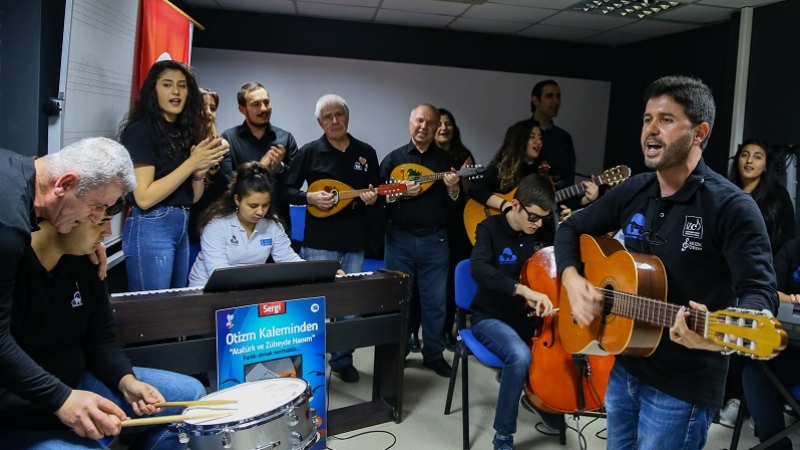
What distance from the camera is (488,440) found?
2920 mm

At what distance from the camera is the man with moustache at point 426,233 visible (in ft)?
12.0

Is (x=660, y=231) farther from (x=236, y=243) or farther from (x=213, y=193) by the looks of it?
(x=213, y=193)

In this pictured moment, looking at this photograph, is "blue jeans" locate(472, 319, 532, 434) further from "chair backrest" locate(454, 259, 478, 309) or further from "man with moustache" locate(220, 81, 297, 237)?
"man with moustache" locate(220, 81, 297, 237)

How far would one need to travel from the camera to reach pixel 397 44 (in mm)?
5680

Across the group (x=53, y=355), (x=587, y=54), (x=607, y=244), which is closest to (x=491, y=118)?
(x=587, y=54)

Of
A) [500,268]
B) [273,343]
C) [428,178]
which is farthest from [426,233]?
[273,343]

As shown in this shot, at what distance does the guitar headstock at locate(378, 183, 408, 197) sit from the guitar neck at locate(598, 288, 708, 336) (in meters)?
1.96

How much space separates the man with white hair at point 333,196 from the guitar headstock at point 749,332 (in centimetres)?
237

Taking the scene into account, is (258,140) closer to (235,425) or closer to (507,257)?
(507,257)

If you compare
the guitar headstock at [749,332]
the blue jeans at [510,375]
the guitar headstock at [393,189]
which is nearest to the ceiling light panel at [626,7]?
the guitar headstock at [393,189]

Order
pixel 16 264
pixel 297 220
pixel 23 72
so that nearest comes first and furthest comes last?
pixel 16 264 → pixel 23 72 → pixel 297 220

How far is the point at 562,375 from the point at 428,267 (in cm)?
131

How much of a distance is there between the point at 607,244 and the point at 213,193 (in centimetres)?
221

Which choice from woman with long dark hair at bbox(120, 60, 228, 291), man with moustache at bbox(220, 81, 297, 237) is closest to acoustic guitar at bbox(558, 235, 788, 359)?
woman with long dark hair at bbox(120, 60, 228, 291)
